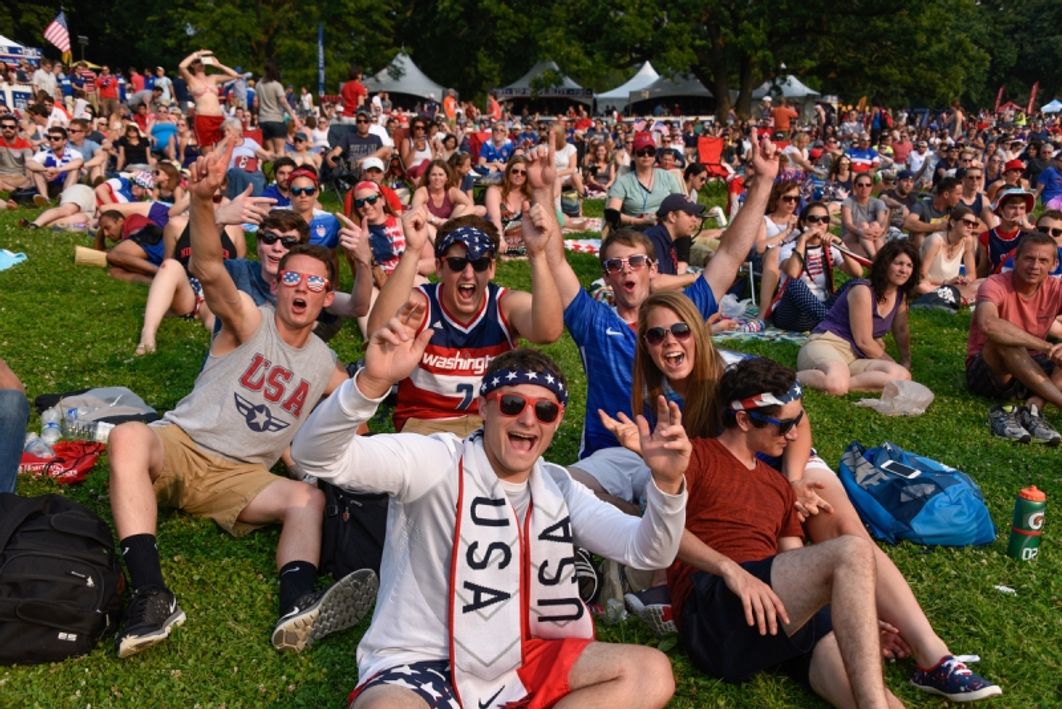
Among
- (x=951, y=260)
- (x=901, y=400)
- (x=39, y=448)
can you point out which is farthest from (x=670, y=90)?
(x=39, y=448)

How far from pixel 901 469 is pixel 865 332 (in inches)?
105

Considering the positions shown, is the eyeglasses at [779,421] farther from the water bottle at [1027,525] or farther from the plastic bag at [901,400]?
the plastic bag at [901,400]

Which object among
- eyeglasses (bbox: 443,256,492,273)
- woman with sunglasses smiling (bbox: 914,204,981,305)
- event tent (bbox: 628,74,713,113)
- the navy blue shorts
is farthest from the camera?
event tent (bbox: 628,74,713,113)

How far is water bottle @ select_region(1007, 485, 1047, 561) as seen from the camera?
4773 millimetres

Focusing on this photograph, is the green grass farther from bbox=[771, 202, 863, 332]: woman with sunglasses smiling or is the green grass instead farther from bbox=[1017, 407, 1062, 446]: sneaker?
bbox=[771, 202, 863, 332]: woman with sunglasses smiling

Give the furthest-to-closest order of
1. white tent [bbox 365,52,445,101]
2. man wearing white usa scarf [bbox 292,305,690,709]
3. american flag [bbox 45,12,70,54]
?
white tent [bbox 365,52,445,101], american flag [bbox 45,12,70,54], man wearing white usa scarf [bbox 292,305,690,709]

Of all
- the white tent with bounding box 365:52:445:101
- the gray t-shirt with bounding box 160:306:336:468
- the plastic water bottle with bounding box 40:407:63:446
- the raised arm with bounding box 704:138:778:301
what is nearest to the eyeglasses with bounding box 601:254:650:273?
the raised arm with bounding box 704:138:778:301

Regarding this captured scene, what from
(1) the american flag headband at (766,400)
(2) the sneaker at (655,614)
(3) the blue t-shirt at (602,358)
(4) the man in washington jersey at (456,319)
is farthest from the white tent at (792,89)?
(2) the sneaker at (655,614)

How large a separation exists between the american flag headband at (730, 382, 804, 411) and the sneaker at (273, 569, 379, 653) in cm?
184

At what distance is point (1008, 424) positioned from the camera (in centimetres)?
689

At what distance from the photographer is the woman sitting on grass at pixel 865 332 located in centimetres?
745

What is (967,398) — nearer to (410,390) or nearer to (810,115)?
(410,390)

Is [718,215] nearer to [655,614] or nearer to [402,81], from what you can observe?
[655,614]

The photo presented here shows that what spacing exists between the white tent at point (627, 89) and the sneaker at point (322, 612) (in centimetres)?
4328
